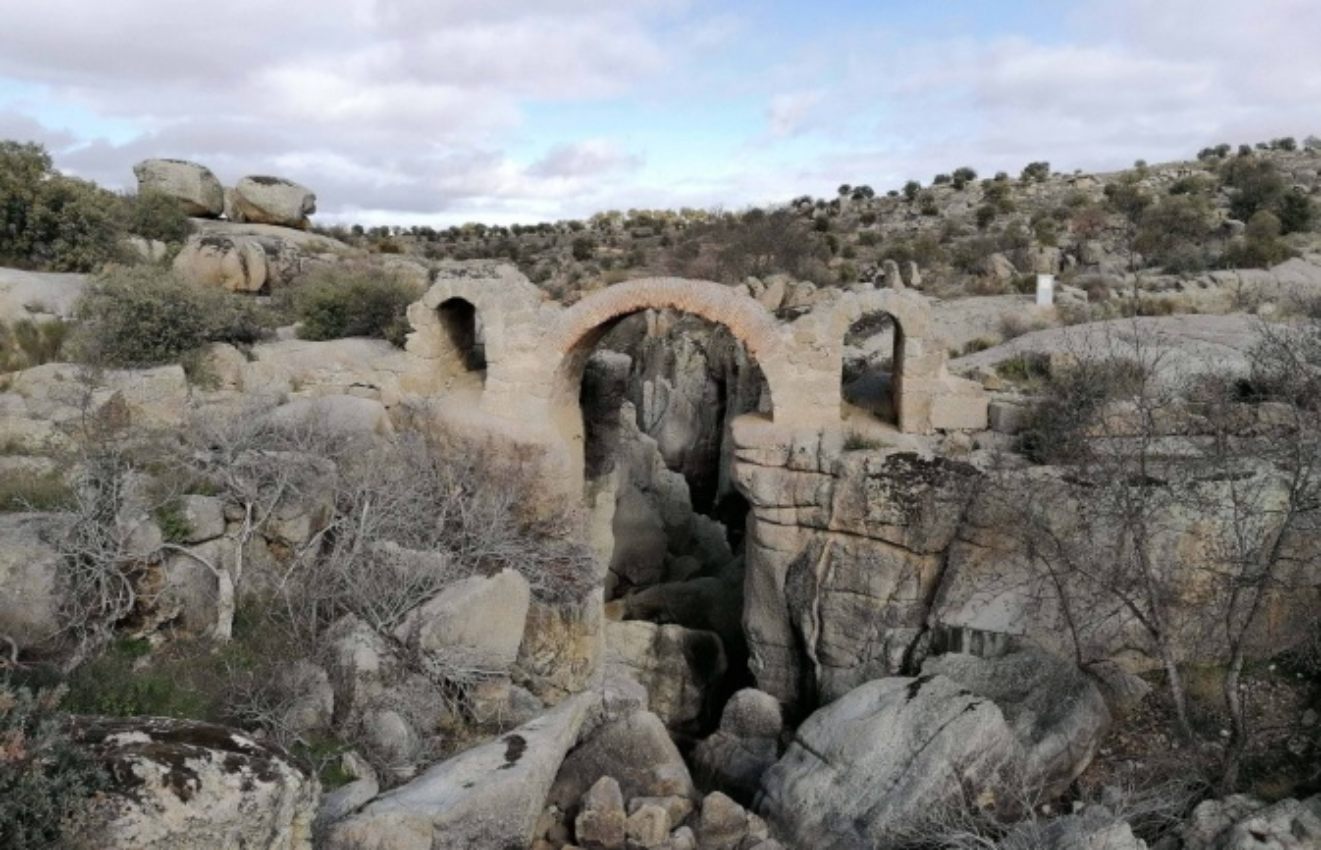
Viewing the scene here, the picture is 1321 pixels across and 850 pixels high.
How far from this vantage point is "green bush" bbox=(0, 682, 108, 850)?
4598 mm

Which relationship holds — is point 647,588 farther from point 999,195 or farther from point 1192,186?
point 1192,186

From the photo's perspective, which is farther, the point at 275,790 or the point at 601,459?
the point at 601,459

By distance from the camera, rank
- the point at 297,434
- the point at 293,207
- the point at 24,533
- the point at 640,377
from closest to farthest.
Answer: the point at 24,533 → the point at 297,434 → the point at 640,377 → the point at 293,207

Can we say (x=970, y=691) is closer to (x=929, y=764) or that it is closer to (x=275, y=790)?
(x=929, y=764)

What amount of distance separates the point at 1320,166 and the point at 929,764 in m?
31.9

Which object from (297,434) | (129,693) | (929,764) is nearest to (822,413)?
(929,764)

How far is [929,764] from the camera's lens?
8633 mm

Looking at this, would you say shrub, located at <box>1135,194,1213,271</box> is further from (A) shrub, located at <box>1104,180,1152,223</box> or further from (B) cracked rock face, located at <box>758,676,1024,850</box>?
(B) cracked rock face, located at <box>758,676,1024,850</box>

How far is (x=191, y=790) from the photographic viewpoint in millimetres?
5137

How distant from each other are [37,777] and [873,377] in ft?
41.4

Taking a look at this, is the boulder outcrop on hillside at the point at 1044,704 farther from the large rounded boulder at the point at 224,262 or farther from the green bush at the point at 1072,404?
the large rounded boulder at the point at 224,262

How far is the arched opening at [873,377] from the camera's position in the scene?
13297 mm

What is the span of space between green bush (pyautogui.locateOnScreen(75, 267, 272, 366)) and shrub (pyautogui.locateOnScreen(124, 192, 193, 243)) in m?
5.29

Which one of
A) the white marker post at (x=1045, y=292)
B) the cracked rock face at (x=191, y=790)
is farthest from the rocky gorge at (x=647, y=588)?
the white marker post at (x=1045, y=292)
